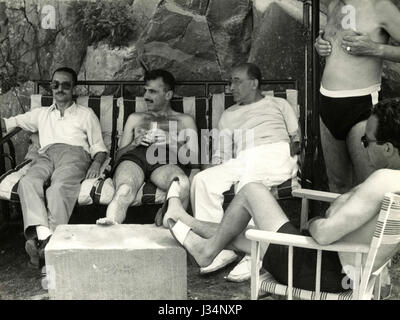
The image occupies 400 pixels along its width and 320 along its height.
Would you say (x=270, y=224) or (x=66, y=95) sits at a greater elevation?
(x=66, y=95)

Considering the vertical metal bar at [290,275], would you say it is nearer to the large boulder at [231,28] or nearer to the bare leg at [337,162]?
the bare leg at [337,162]

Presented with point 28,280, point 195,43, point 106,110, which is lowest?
point 28,280

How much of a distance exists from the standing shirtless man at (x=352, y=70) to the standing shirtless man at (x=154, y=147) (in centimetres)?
98

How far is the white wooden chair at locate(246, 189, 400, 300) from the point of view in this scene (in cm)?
260

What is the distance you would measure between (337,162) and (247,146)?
0.69 meters

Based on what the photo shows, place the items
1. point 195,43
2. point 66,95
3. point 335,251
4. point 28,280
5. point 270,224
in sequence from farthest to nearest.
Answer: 1. point 195,43
2. point 66,95
3. point 28,280
4. point 270,224
5. point 335,251

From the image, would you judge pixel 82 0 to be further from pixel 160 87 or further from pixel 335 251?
pixel 335 251

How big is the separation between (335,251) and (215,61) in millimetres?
3538

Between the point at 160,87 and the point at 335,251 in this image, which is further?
the point at 160,87

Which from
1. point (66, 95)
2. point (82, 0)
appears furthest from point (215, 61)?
point (66, 95)

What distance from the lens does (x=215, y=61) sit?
614cm

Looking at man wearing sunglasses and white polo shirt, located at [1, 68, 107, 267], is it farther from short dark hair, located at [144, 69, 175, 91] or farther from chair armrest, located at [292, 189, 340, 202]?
chair armrest, located at [292, 189, 340, 202]

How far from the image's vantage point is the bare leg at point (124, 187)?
13.4 feet

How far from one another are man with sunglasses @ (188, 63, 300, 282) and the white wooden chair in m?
1.24
